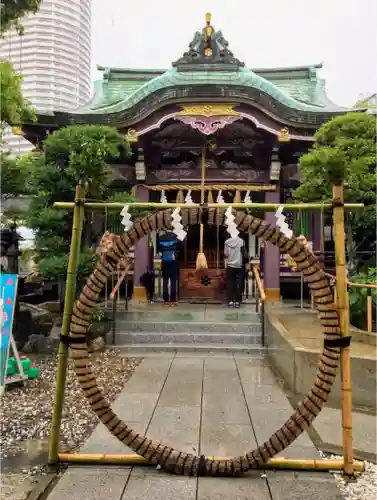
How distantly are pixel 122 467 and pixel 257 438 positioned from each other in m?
1.30

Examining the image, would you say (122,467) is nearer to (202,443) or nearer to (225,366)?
(202,443)

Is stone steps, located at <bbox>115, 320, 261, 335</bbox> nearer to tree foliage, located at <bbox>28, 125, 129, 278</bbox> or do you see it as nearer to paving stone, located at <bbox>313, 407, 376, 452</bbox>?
tree foliage, located at <bbox>28, 125, 129, 278</bbox>

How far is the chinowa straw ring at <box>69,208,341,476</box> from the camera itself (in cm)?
336

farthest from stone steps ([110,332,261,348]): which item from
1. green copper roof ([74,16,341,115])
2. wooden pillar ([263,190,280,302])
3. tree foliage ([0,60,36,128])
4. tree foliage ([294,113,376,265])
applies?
green copper roof ([74,16,341,115])

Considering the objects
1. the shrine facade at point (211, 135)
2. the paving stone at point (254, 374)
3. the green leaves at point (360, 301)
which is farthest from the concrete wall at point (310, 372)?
the shrine facade at point (211, 135)

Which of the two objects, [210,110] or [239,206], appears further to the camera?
[210,110]

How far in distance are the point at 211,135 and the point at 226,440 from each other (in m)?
8.33

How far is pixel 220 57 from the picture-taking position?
38.9ft

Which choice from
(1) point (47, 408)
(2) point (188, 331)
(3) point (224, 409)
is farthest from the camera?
(2) point (188, 331)

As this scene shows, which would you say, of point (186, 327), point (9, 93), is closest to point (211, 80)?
point (9, 93)

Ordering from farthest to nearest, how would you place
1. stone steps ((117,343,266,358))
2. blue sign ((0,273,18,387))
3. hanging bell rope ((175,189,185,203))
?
hanging bell rope ((175,189,185,203))
stone steps ((117,343,266,358))
blue sign ((0,273,18,387))

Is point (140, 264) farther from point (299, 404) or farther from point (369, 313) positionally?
point (299, 404)

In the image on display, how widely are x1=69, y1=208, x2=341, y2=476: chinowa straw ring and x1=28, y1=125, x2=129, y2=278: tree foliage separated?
13.8 ft

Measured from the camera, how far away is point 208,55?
11953mm
